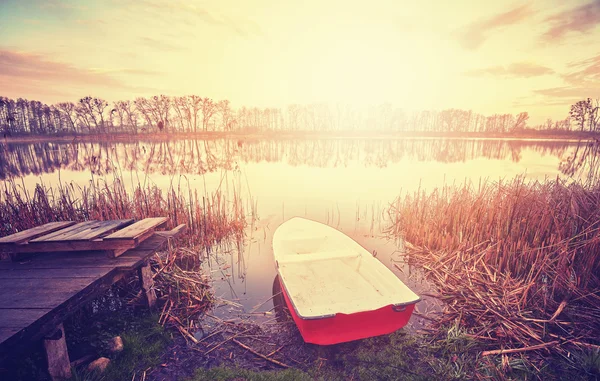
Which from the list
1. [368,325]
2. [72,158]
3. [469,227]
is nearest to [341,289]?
[368,325]

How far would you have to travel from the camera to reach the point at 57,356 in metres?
2.81

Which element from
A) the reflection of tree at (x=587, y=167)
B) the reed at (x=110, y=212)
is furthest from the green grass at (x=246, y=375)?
the reflection of tree at (x=587, y=167)

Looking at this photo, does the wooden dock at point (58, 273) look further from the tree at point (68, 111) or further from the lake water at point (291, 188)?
the tree at point (68, 111)

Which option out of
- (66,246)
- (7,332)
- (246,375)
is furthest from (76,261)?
(246,375)

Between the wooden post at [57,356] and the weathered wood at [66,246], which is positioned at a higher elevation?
the weathered wood at [66,246]

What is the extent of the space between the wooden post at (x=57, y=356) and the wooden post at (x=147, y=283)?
1613mm

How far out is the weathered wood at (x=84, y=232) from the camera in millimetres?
3732

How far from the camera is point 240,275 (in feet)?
20.5

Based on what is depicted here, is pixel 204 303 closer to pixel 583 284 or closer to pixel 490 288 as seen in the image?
pixel 490 288

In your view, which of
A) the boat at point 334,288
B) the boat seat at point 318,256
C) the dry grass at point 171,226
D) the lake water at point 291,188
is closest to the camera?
the boat at point 334,288

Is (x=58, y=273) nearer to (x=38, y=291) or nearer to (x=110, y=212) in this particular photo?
(x=38, y=291)

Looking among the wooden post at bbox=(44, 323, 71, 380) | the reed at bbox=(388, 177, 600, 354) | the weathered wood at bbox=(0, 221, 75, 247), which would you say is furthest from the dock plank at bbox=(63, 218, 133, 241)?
the reed at bbox=(388, 177, 600, 354)

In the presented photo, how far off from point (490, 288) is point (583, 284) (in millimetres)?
1563

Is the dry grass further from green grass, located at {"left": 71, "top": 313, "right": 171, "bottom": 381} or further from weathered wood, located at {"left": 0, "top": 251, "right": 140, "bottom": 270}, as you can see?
weathered wood, located at {"left": 0, "top": 251, "right": 140, "bottom": 270}
